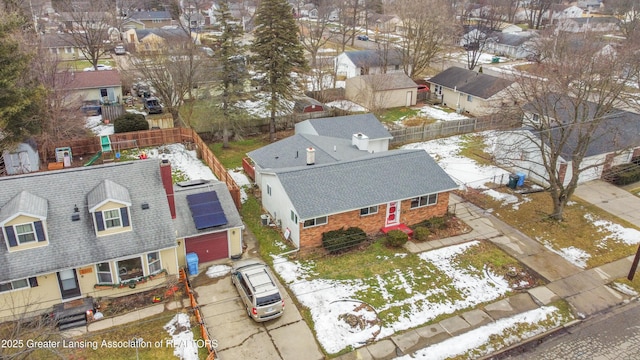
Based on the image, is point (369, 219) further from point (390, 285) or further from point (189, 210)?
point (189, 210)

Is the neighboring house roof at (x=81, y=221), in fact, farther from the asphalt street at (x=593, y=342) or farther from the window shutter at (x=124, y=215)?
the asphalt street at (x=593, y=342)

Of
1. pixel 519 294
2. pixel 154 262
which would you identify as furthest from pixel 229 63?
pixel 519 294

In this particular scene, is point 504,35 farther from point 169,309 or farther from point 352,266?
point 169,309

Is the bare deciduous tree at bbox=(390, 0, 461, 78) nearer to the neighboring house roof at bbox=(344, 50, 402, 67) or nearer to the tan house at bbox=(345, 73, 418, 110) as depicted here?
the neighboring house roof at bbox=(344, 50, 402, 67)

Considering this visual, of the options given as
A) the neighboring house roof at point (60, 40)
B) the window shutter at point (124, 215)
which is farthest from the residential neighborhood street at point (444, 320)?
the neighboring house roof at point (60, 40)

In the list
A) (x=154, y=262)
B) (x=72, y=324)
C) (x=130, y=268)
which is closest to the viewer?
(x=72, y=324)
